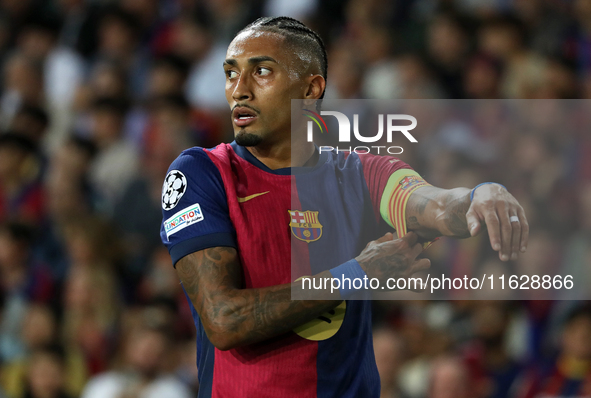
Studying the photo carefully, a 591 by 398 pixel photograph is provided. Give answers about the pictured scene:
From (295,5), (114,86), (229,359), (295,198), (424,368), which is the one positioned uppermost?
(295,5)

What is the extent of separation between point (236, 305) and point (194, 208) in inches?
13.4

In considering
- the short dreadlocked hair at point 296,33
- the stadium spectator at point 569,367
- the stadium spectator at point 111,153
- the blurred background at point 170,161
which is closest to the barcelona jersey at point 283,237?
the short dreadlocked hair at point 296,33

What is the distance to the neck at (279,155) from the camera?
8.54ft

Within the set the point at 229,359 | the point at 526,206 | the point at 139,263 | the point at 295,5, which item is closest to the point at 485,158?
the point at 526,206

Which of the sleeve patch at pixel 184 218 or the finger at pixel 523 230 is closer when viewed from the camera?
the finger at pixel 523 230

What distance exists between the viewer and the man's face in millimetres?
2494

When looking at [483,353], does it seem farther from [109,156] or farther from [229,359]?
[109,156]

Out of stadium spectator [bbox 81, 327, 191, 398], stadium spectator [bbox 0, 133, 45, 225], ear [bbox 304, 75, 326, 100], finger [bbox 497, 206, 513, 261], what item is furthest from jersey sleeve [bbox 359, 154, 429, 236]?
stadium spectator [bbox 0, 133, 45, 225]

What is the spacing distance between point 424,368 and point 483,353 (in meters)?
0.38

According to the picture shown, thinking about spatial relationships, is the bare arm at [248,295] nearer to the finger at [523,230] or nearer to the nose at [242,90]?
the finger at [523,230]

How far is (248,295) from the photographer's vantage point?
7.47 ft

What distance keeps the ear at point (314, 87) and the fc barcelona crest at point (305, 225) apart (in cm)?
40

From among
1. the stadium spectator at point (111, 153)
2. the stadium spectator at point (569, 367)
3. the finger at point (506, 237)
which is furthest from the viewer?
the stadium spectator at point (111, 153)

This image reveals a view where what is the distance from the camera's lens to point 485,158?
325 cm
